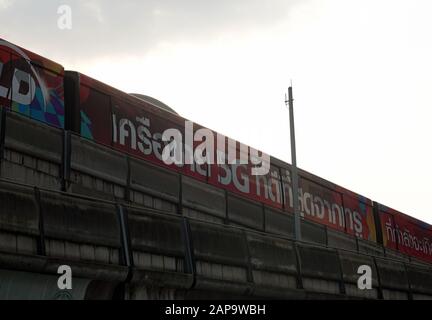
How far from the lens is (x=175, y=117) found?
2303cm

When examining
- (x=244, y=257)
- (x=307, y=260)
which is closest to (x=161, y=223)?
(x=244, y=257)

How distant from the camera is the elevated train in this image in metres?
17.4

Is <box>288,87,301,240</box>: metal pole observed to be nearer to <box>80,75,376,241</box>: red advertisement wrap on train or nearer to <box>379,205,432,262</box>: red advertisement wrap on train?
<box>80,75,376,241</box>: red advertisement wrap on train

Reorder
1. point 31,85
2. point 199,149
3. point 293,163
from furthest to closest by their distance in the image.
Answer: point 293,163 < point 199,149 < point 31,85

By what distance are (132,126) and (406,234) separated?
22005 mm

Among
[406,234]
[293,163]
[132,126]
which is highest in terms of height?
[132,126]

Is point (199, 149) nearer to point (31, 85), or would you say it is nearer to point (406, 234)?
point (31, 85)

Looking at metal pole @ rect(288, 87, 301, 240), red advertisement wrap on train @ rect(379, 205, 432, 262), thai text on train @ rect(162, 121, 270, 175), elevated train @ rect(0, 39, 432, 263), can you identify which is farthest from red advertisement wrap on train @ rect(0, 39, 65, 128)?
red advertisement wrap on train @ rect(379, 205, 432, 262)

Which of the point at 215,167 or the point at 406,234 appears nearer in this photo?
the point at 215,167

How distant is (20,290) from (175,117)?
13.5 meters

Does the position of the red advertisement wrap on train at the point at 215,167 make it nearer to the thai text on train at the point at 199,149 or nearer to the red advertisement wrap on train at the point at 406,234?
the thai text on train at the point at 199,149

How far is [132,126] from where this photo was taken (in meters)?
21.0

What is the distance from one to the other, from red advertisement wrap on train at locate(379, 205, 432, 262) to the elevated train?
2259 millimetres

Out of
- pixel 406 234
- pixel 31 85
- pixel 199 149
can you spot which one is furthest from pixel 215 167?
pixel 406 234
